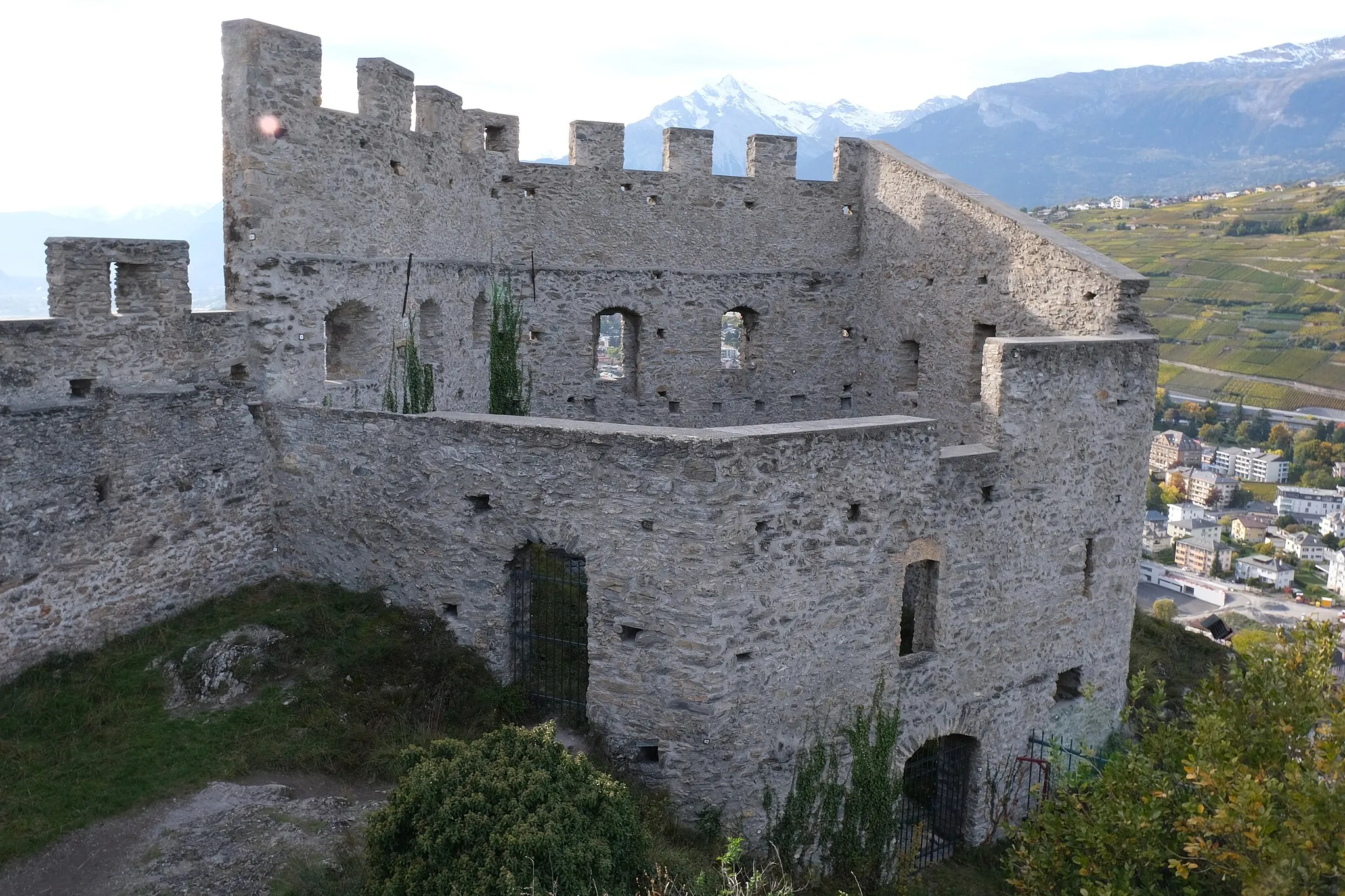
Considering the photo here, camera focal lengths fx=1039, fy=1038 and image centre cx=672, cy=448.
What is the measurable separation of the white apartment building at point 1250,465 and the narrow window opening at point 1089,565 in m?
67.4

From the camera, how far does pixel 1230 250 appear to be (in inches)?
3531

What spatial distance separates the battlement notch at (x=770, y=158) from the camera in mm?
18344

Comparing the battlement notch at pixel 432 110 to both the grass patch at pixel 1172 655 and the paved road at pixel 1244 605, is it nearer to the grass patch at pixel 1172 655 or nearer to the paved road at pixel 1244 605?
the grass patch at pixel 1172 655

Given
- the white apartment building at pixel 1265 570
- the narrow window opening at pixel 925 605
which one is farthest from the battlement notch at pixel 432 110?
the white apartment building at pixel 1265 570

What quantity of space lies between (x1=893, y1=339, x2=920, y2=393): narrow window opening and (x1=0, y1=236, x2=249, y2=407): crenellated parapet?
35.5 feet

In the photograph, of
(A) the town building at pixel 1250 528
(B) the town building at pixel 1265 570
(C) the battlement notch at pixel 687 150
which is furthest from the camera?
(A) the town building at pixel 1250 528

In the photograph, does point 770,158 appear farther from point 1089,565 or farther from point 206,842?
point 206,842

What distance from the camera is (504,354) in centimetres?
1688

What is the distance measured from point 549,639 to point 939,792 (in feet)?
19.3

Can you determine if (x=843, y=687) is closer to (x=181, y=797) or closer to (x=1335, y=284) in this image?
(x=181, y=797)

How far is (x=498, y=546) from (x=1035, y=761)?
7.75m

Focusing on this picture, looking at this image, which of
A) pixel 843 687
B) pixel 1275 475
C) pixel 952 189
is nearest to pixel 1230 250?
pixel 1275 475

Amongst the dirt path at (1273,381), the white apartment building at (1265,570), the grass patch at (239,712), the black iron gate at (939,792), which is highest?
the dirt path at (1273,381)

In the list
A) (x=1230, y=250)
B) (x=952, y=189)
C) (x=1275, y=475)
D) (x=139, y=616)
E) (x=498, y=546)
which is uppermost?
(x=1230, y=250)
